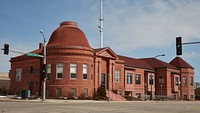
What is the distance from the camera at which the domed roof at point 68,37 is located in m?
48.8

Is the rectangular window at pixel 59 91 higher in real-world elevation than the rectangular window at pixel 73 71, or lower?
lower

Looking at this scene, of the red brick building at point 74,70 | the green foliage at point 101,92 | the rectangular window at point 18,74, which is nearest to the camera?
the red brick building at point 74,70

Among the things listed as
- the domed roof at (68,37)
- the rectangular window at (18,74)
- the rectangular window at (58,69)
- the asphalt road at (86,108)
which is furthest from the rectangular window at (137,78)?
the asphalt road at (86,108)

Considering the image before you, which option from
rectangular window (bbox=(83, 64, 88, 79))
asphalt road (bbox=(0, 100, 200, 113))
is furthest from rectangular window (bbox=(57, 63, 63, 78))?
asphalt road (bbox=(0, 100, 200, 113))

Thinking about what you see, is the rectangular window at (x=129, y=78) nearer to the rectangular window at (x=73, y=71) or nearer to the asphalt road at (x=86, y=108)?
the rectangular window at (x=73, y=71)

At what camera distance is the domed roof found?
48.8 metres

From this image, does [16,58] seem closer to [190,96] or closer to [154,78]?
[154,78]

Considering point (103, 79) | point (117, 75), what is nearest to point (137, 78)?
point (117, 75)

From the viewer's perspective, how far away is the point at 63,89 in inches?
1849

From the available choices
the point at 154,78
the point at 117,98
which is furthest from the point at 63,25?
the point at 154,78

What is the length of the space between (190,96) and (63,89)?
147ft

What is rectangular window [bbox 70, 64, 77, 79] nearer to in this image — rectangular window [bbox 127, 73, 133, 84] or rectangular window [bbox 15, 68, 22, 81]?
rectangular window [bbox 15, 68, 22, 81]

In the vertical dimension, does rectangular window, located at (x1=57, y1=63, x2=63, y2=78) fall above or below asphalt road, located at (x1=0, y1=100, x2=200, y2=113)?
above

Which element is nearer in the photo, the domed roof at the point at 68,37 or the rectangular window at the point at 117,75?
the domed roof at the point at 68,37
